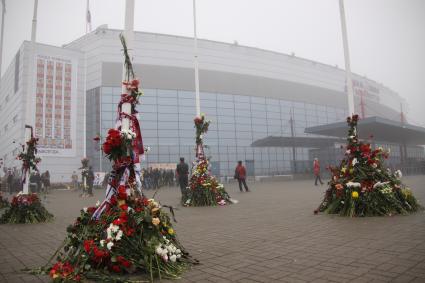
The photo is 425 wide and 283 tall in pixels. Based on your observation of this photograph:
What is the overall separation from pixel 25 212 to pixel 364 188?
29.4 feet

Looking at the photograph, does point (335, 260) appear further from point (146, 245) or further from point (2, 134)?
point (2, 134)

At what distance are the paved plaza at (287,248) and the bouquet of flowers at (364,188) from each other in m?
0.42

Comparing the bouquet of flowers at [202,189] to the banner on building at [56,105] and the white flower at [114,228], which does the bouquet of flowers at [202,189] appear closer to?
the white flower at [114,228]

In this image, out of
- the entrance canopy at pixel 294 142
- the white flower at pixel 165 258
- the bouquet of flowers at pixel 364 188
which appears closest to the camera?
the white flower at pixel 165 258

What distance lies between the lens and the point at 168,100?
141 ft

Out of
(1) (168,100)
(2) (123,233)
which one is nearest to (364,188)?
(2) (123,233)

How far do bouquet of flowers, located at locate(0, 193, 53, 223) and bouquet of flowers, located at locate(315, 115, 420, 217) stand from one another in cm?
770

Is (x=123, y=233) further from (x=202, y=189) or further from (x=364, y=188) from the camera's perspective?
(x=202, y=189)

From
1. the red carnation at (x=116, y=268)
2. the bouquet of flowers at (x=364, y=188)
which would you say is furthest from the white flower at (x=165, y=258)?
the bouquet of flowers at (x=364, y=188)

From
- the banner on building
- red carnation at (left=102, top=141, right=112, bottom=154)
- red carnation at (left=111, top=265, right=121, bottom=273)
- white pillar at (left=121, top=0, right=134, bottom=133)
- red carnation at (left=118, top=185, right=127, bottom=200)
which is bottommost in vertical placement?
red carnation at (left=111, top=265, right=121, bottom=273)

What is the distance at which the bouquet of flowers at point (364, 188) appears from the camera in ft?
25.2

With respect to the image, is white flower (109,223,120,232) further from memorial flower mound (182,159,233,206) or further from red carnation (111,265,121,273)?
memorial flower mound (182,159,233,206)

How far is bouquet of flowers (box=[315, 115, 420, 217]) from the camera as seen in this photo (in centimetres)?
768

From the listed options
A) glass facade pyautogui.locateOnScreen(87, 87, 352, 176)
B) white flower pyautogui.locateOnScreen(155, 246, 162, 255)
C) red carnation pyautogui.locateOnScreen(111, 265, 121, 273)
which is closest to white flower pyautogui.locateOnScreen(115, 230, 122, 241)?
red carnation pyautogui.locateOnScreen(111, 265, 121, 273)
